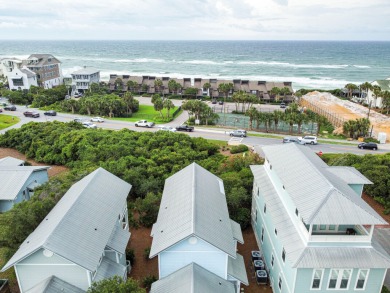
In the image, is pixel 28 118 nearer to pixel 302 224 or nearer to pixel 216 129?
→ pixel 216 129

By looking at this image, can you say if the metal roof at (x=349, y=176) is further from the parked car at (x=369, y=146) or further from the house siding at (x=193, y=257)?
the parked car at (x=369, y=146)

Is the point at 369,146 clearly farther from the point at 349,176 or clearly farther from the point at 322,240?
the point at 322,240

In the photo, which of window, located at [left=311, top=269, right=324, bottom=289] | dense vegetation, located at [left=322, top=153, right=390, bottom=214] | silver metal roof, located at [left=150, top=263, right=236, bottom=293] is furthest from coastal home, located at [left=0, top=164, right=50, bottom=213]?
dense vegetation, located at [left=322, top=153, right=390, bottom=214]

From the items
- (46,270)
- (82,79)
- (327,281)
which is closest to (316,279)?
(327,281)

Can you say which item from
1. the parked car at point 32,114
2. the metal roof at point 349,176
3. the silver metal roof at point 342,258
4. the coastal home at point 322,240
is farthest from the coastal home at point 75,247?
the parked car at point 32,114

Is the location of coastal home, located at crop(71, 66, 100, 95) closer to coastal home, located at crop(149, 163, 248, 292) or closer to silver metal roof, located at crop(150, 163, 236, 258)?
silver metal roof, located at crop(150, 163, 236, 258)
